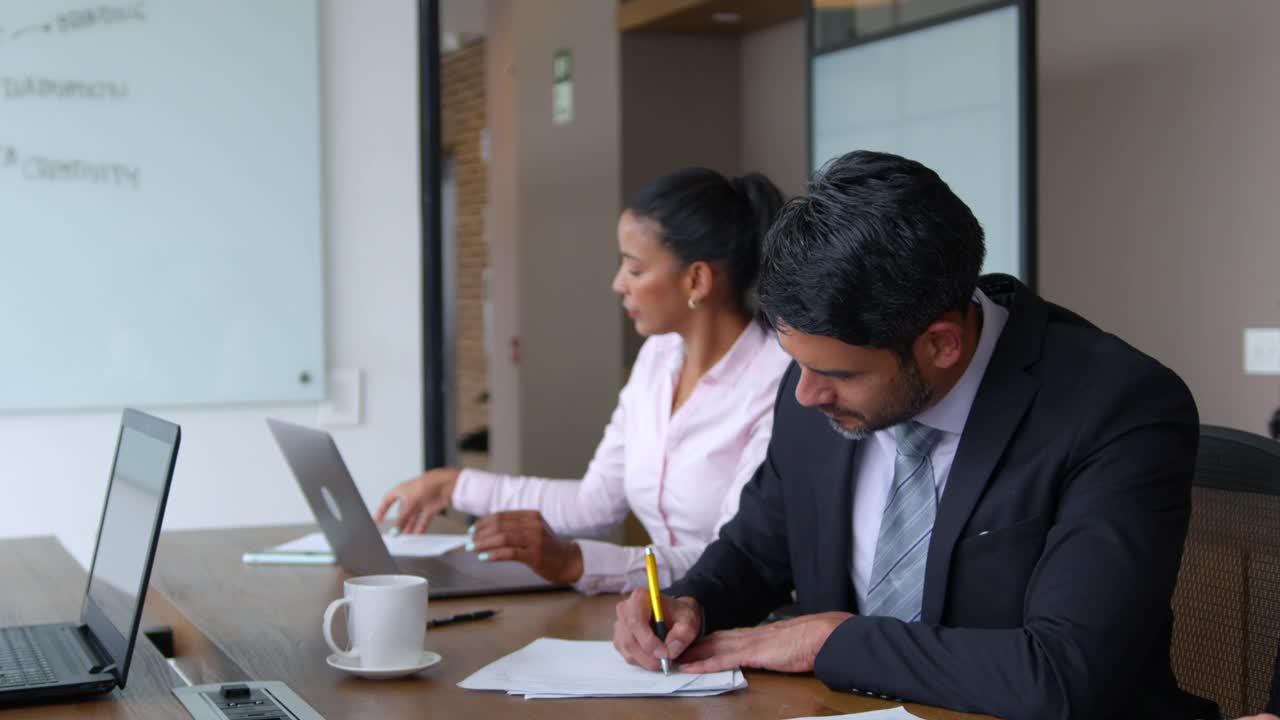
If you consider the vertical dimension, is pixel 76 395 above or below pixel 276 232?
below

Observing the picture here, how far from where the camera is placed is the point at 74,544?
3197mm

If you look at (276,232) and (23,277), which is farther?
(276,232)

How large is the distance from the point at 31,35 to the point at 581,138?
3252mm

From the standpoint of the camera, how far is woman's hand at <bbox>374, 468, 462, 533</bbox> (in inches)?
94.5

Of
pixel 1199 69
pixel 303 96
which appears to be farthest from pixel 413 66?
pixel 1199 69

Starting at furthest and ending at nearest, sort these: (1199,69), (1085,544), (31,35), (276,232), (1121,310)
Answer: (1121,310) < (1199,69) < (276,232) < (31,35) < (1085,544)

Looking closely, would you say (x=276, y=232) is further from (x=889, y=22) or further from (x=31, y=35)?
(x=889, y=22)

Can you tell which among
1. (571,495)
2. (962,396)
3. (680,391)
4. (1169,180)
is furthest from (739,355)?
(1169,180)

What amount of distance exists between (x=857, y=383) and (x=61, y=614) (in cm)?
112

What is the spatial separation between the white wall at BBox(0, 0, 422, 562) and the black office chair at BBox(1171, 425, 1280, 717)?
2.30m

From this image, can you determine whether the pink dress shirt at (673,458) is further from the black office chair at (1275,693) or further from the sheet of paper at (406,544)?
the black office chair at (1275,693)

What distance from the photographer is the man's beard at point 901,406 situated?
4.86 feet

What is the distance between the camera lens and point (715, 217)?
2.44 m

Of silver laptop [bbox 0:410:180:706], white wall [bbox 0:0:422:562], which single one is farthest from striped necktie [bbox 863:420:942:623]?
white wall [bbox 0:0:422:562]
